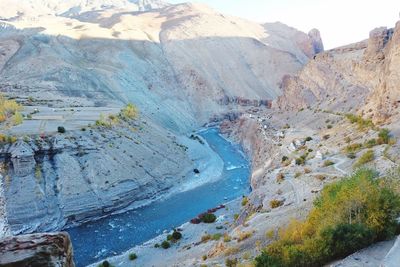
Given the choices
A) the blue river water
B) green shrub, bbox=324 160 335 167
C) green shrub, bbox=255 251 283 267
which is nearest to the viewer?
green shrub, bbox=255 251 283 267

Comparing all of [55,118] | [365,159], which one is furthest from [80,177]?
[365,159]

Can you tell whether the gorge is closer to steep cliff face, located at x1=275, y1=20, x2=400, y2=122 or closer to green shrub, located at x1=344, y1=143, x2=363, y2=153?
green shrub, located at x1=344, y1=143, x2=363, y2=153

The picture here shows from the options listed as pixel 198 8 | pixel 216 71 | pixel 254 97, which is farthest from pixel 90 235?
pixel 198 8

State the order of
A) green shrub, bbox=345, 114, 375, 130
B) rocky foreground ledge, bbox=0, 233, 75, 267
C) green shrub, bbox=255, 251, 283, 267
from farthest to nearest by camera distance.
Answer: green shrub, bbox=345, 114, 375, 130, green shrub, bbox=255, 251, 283, 267, rocky foreground ledge, bbox=0, 233, 75, 267

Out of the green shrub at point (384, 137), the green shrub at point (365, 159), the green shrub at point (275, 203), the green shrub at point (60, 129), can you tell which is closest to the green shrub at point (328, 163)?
the green shrub at point (365, 159)

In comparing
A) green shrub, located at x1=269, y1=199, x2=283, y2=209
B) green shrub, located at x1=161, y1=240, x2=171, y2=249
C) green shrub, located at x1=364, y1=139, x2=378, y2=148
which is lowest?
Result: green shrub, located at x1=161, y1=240, x2=171, y2=249

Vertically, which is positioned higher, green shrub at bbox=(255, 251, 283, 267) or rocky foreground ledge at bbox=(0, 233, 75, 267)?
rocky foreground ledge at bbox=(0, 233, 75, 267)

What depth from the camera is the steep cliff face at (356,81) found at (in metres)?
40.7

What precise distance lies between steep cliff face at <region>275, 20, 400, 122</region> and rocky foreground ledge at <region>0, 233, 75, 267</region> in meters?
37.4

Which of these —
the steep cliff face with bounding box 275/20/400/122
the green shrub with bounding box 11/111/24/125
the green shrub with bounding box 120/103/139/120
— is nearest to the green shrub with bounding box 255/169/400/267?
the steep cliff face with bounding box 275/20/400/122

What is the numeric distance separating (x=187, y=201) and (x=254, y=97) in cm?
7447

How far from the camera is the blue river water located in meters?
36.6

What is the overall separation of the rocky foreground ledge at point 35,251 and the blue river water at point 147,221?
99.2 feet

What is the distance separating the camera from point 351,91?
61.2 meters
